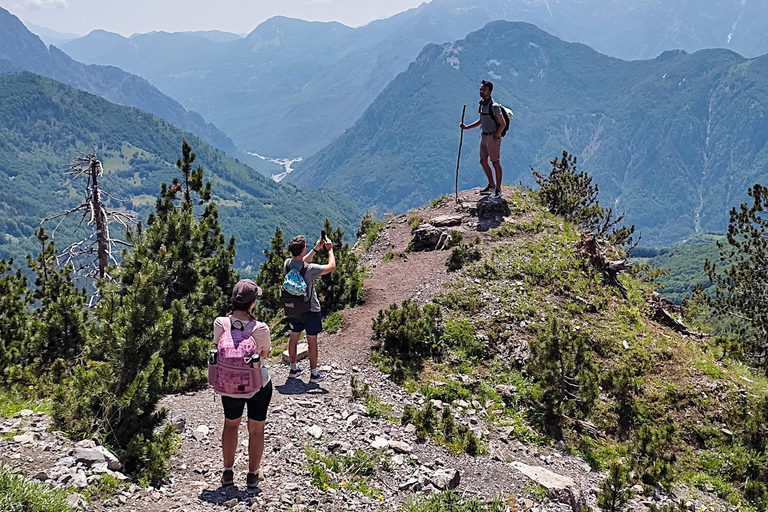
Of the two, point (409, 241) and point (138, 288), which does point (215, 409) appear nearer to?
point (138, 288)

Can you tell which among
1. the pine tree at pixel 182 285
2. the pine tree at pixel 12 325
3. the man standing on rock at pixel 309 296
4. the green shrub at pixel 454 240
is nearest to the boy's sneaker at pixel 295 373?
the man standing on rock at pixel 309 296

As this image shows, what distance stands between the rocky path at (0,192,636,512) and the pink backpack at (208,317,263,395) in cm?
128

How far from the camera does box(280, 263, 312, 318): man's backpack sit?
938 cm

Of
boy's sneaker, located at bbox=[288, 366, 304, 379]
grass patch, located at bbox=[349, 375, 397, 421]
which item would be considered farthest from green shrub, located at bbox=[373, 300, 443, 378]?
boy's sneaker, located at bbox=[288, 366, 304, 379]

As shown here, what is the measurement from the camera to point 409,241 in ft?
58.4

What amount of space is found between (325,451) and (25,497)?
3827mm

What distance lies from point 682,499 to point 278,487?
20.8ft

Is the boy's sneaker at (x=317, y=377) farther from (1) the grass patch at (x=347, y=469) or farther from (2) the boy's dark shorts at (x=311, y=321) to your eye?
(1) the grass patch at (x=347, y=469)

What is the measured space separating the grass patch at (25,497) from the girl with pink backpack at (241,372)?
1712mm

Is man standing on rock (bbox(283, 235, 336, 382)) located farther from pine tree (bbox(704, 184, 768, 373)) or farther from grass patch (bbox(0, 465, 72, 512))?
pine tree (bbox(704, 184, 768, 373))

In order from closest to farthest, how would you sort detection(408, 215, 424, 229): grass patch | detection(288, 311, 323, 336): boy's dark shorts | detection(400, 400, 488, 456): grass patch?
detection(400, 400, 488, 456): grass patch, detection(288, 311, 323, 336): boy's dark shorts, detection(408, 215, 424, 229): grass patch

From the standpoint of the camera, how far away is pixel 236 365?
6.05m

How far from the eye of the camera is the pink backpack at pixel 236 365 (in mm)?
A: 6059

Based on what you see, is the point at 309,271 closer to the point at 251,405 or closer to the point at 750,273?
the point at 251,405
